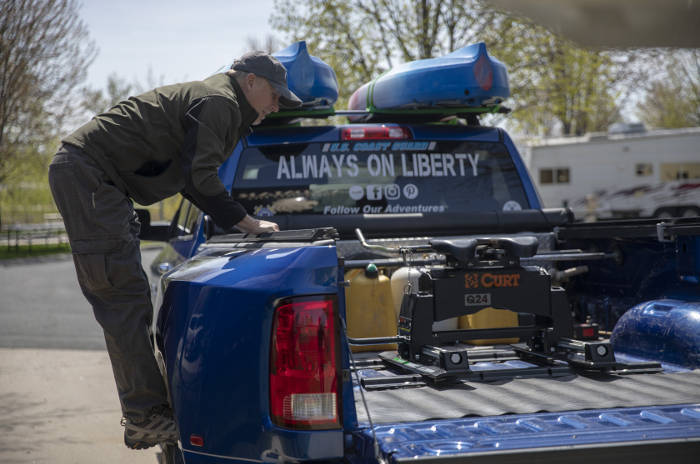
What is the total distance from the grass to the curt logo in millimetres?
25980

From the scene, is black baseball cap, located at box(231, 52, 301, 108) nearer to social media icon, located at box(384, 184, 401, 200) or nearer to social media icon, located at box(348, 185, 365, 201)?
social media icon, located at box(348, 185, 365, 201)

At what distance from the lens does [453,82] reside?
441cm

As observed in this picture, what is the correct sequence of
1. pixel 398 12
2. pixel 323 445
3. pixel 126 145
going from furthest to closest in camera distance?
pixel 398 12 → pixel 126 145 → pixel 323 445

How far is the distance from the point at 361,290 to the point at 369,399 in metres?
0.95

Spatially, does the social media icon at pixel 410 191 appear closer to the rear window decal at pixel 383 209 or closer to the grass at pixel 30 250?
the rear window decal at pixel 383 209

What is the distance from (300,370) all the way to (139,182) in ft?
3.93

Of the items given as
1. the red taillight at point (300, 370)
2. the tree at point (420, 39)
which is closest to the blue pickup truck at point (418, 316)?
the red taillight at point (300, 370)

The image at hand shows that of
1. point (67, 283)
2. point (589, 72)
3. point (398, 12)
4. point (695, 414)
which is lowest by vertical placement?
point (67, 283)

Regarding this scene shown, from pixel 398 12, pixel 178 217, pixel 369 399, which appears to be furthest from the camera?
pixel 398 12

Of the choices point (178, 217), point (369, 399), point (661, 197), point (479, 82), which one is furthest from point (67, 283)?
point (661, 197)

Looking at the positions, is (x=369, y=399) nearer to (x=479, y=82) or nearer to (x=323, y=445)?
(x=323, y=445)

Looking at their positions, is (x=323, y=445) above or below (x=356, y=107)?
below

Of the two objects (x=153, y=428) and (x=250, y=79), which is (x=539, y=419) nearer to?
(x=153, y=428)

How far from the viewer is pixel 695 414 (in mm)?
2320
